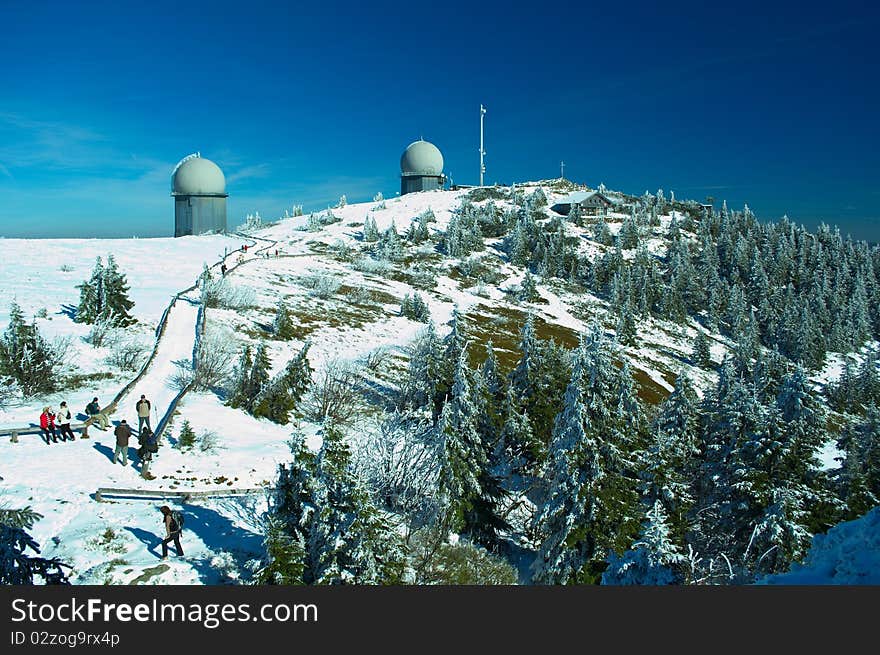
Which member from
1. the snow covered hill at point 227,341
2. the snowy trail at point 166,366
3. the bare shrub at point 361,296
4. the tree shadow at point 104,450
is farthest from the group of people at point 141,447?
the bare shrub at point 361,296

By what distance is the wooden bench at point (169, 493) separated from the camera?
48.8 feet

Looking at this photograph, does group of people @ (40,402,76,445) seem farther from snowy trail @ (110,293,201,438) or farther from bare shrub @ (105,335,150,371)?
bare shrub @ (105,335,150,371)

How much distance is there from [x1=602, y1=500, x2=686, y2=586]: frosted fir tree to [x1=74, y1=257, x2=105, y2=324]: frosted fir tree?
30.3 meters

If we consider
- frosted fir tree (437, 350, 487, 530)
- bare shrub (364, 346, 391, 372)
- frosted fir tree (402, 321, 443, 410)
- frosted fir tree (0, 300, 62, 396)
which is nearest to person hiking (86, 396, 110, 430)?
frosted fir tree (0, 300, 62, 396)

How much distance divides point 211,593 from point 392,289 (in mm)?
54009

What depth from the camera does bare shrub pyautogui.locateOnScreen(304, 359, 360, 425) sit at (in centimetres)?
2428

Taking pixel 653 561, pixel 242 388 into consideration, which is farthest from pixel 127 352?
pixel 653 561

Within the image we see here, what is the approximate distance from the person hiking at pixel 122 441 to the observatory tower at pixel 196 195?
7519 cm

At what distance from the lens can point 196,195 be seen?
3246 inches

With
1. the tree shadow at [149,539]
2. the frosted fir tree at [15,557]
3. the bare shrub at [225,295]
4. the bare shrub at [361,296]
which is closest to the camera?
the frosted fir tree at [15,557]

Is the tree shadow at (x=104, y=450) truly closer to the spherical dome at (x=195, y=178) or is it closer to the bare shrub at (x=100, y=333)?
the bare shrub at (x=100, y=333)

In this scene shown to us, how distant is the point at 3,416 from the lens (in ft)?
63.9

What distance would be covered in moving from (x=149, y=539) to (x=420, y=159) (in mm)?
111696

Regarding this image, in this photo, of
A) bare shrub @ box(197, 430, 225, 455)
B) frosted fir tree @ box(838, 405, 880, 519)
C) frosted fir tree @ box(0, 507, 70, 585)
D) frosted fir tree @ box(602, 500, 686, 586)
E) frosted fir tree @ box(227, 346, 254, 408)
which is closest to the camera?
frosted fir tree @ box(0, 507, 70, 585)
